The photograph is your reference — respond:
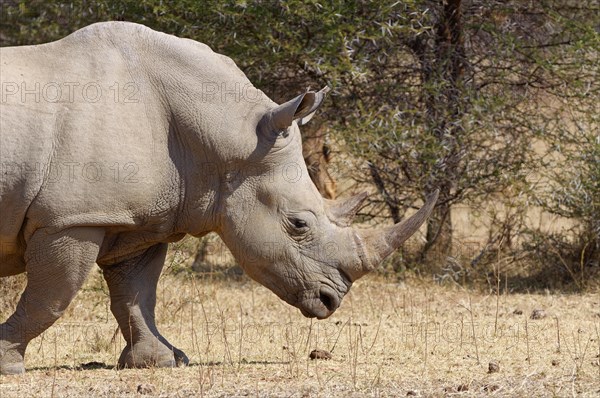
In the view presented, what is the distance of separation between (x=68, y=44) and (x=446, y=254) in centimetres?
615

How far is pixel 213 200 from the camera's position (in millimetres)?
6977

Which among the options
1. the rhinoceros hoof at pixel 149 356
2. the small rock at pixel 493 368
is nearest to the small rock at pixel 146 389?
the rhinoceros hoof at pixel 149 356

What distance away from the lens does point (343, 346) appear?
8133 mm

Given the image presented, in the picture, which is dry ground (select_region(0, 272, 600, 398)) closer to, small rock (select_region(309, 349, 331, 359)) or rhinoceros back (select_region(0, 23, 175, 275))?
small rock (select_region(309, 349, 331, 359))

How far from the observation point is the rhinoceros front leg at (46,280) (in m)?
6.51

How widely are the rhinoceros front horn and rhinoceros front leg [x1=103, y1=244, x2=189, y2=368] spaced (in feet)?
4.27

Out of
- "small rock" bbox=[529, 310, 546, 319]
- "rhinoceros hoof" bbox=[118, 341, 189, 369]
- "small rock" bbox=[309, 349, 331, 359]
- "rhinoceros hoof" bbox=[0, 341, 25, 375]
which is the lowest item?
"rhinoceros hoof" bbox=[0, 341, 25, 375]

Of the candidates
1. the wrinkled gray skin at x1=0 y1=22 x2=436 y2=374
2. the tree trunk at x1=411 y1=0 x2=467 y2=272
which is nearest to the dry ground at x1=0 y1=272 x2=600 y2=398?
the wrinkled gray skin at x1=0 y1=22 x2=436 y2=374

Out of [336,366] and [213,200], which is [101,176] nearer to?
[213,200]

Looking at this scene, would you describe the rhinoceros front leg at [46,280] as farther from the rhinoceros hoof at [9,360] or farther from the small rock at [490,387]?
the small rock at [490,387]

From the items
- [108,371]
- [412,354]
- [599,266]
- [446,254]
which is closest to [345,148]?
[446,254]

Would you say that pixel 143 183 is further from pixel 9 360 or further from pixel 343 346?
pixel 343 346

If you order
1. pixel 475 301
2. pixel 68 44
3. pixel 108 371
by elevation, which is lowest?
pixel 108 371

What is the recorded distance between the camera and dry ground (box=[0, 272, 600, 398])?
6293 mm
